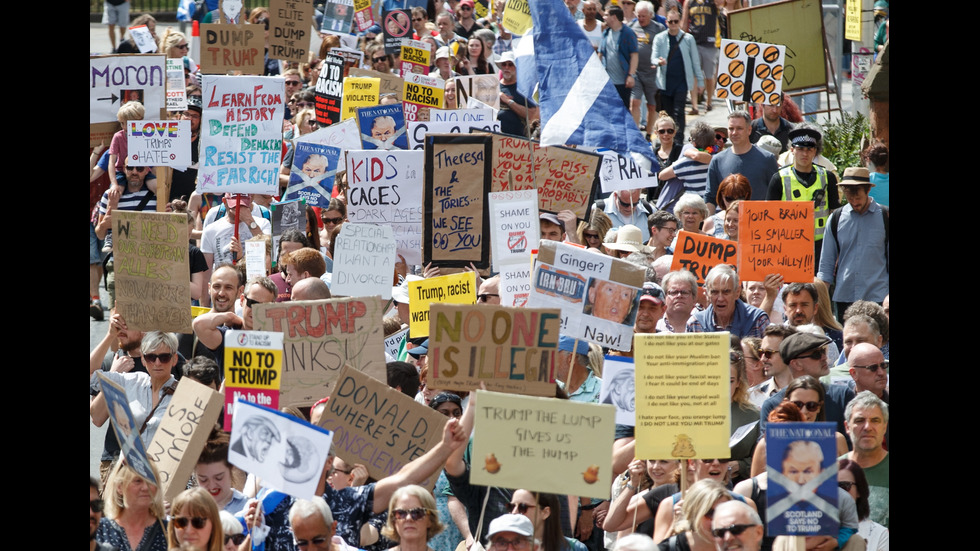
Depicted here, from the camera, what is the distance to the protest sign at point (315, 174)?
38.7 feet

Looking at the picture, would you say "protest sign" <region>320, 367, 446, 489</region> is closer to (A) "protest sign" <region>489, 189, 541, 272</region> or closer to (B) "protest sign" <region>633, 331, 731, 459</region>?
(B) "protest sign" <region>633, 331, 731, 459</region>

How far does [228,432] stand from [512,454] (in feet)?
5.06

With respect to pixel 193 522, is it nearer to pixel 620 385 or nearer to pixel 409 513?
pixel 409 513

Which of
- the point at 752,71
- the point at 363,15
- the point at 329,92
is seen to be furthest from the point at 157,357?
the point at 363,15

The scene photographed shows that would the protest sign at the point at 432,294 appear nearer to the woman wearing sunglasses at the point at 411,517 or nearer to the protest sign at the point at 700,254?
the protest sign at the point at 700,254

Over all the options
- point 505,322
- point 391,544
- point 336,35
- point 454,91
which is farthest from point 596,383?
point 336,35

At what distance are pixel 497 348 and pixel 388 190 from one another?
3863 millimetres

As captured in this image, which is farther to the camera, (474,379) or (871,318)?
(871,318)

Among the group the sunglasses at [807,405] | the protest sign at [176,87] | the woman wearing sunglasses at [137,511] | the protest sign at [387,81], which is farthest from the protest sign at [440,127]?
the woman wearing sunglasses at [137,511]

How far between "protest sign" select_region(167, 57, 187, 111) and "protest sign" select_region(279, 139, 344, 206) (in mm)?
3982

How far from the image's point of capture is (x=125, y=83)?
41.3 ft

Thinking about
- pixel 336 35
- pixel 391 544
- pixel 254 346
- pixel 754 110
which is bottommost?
pixel 391 544

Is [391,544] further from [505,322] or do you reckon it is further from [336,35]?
[336,35]

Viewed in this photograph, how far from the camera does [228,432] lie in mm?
6613
